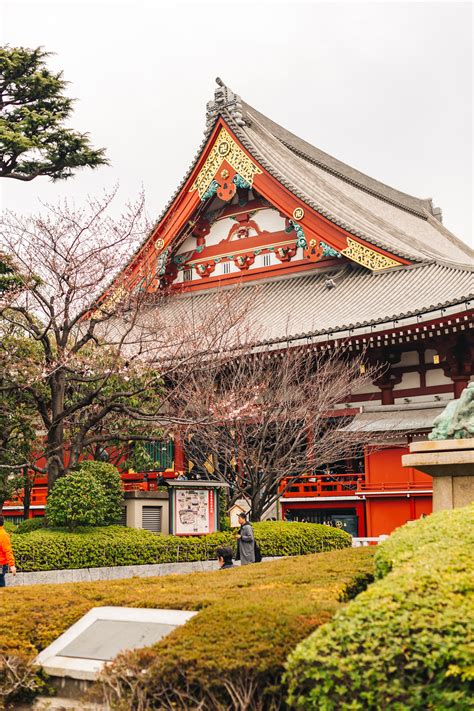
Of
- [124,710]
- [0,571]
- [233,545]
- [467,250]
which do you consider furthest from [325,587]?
[467,250]

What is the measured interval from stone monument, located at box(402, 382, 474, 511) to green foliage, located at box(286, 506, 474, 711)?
491cm

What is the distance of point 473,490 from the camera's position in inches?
401

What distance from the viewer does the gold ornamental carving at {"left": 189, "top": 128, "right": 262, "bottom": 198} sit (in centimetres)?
2922

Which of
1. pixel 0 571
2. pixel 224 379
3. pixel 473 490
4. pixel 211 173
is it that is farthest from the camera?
pixel 211 173

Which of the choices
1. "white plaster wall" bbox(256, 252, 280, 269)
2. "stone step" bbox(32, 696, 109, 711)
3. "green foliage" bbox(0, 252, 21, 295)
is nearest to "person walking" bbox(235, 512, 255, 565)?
"green foliage" bbox(0, 252, 21, 295)

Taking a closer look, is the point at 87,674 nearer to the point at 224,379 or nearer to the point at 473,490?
the point at 473,490

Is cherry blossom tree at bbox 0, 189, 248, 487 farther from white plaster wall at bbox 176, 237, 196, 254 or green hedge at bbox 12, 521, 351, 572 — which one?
white plaster wall at bbox 176, 237, 196, 254

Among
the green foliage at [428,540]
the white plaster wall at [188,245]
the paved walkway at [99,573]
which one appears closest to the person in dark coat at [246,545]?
the paved walkway at [99,573]

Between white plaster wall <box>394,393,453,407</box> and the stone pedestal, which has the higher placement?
white plaster wall <box>394,393,453,407</box>

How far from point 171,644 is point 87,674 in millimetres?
786

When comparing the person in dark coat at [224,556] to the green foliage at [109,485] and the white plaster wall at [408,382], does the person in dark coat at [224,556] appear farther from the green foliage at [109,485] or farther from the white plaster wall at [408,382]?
the white plaster wall at [408,382]

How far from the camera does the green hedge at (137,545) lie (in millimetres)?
14391

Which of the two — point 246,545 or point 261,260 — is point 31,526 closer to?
point 246,545

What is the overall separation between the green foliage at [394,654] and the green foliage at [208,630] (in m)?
0.44
